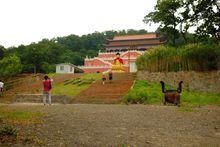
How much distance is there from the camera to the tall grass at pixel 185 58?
75.9ft

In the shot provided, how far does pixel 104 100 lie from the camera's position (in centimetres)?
2177

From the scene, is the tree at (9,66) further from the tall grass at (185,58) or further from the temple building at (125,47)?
the tall grass at (185,58)

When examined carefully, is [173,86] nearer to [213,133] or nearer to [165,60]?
[165,60]

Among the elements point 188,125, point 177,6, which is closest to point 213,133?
point 188,125

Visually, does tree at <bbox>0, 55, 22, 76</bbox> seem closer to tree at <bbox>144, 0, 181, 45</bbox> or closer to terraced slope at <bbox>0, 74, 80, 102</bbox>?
terraced slope at <bbox>0, 74, 80, 102</bbox>

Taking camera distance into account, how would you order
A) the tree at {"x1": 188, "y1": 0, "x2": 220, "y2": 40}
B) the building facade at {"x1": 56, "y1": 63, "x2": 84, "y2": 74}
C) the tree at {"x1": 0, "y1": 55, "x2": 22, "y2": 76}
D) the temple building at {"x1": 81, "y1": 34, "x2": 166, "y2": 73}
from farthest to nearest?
1. the temple building at {"x1": 81, "y1": 34, "x2": 166, "y2": 73}
2. the building facade at {"x1": 56, "y1": 63, "x2": 84, "y2": 74}
3. the tree at {"x1": 0, "y1": 55, "x2": 22, "y2": 76}
4. the tree at {"x1": 188, "y1": 0, "x2": 220, "y2": 40}

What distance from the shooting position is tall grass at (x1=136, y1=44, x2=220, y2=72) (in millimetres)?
23148

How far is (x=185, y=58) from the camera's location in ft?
82.6

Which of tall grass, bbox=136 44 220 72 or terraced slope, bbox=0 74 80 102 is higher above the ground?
tall grass, bbox=136 44 220 72

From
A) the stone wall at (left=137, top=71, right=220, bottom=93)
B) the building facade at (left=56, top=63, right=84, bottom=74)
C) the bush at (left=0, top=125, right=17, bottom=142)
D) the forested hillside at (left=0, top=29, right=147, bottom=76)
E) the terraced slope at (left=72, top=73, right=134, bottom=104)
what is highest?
the forested hillside at (left=0, top=29, right=147, bottom=76)

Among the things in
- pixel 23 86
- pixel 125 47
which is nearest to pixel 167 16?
pixel 23 86

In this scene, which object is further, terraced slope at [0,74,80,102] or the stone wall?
terraced slope at [0,74,80,102]

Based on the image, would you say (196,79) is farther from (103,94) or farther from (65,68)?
(65,68)

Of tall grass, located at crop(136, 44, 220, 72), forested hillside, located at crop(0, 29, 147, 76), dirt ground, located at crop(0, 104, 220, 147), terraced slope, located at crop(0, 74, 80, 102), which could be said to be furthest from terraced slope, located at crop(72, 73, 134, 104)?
forested hillside, located at crop(0, 29, 147, 76)
